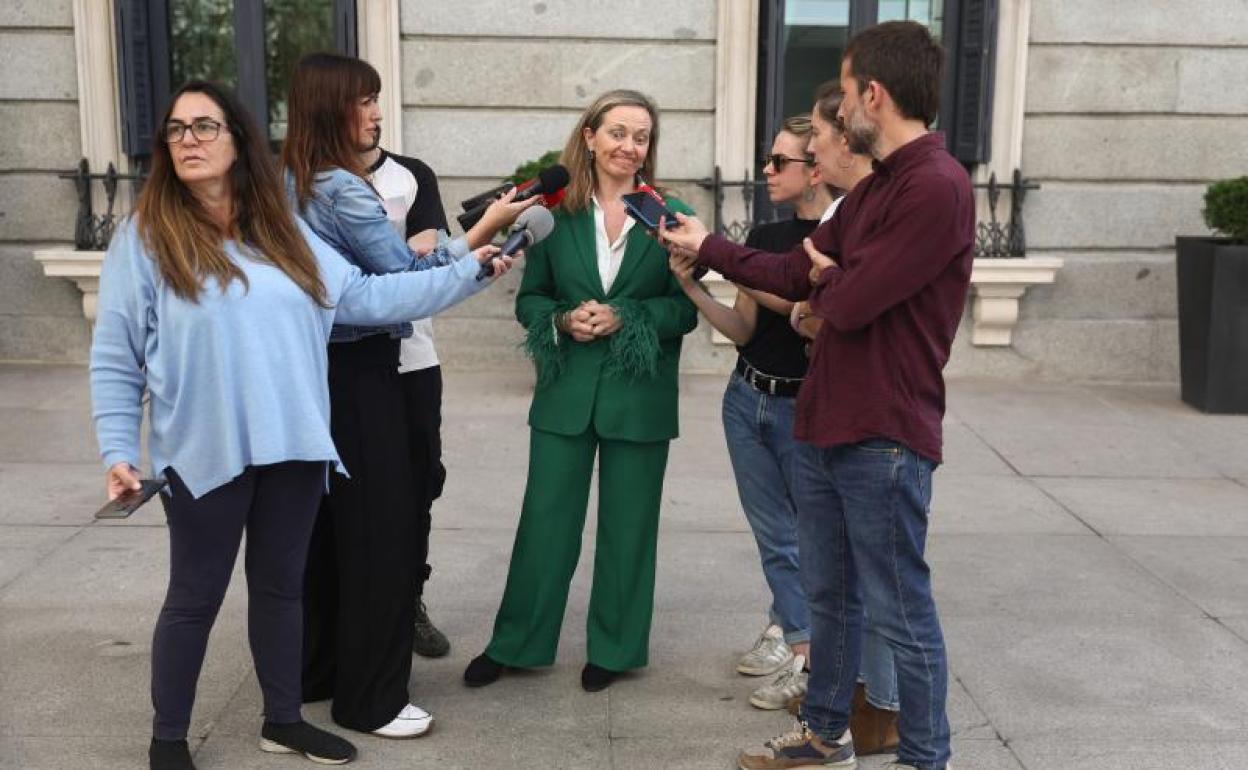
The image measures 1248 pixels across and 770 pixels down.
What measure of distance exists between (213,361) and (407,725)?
1209 mm

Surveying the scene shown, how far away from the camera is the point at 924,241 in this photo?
3.02 m

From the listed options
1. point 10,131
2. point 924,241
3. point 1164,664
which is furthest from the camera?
point 10,131

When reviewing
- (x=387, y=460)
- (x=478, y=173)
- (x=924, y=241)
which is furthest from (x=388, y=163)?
(x=478, y=173)

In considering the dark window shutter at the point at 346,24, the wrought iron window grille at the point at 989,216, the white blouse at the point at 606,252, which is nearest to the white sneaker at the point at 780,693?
the white blouse at the point at 606,252

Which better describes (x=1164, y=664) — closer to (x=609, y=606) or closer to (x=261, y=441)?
(x=609, y=606)

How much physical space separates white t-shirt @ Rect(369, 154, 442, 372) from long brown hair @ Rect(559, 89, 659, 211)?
0.44 metres

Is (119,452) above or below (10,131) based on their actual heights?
below

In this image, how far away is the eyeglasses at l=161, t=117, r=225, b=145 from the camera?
10.8 ft

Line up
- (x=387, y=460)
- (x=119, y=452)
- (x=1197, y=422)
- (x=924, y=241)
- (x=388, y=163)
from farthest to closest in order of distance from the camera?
(x=1197, y=422) → (x=388, y=163) → (x=387, y=460) → (x=119, y=452) → (x=924, y=241)

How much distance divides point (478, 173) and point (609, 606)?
5021 mm

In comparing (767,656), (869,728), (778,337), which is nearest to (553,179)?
(778,337)

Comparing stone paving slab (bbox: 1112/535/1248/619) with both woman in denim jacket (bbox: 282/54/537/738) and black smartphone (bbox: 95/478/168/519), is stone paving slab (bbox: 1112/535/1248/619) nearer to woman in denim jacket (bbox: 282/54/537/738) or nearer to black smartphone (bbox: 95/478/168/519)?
woman in denim jacket (bbox: 282/54/537/738)

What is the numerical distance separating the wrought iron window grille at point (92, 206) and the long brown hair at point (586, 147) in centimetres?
529

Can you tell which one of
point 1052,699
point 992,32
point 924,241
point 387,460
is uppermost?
point 992,32
